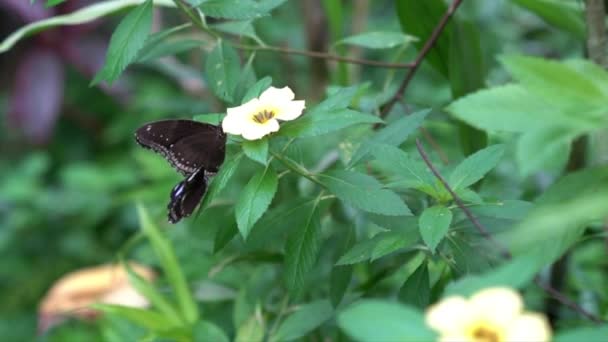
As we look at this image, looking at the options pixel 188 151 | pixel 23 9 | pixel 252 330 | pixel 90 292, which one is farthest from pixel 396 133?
pixel 23 9

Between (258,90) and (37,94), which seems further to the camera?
(37,94)

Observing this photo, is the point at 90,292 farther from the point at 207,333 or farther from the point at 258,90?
the point at 258,90

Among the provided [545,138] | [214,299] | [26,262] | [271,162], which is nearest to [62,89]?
[26,262]

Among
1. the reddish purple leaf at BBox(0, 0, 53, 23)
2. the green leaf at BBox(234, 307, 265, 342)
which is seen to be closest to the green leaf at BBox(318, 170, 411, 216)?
the green leaf at BBox(234, 307, 265, 342)

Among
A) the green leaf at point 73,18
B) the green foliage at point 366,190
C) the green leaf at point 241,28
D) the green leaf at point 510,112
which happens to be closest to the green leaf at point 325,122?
the green foliage at point 366,190

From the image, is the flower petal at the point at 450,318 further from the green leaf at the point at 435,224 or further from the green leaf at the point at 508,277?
the green leaf at the point at 435,224

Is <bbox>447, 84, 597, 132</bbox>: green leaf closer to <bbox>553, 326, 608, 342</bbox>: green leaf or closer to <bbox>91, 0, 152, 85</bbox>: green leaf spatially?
<bbox>553, 326, 608, 342</bbox>: green leaf
